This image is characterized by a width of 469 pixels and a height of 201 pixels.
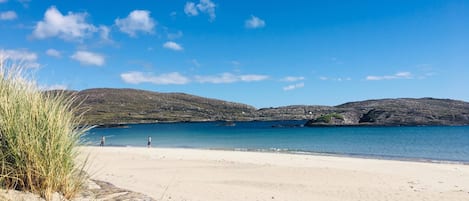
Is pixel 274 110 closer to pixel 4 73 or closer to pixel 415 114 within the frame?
pixel 415 114

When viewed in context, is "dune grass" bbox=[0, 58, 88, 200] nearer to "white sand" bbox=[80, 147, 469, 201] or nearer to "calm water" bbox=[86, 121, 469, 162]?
"calm water" bbox=[86, 121, 469, 162]

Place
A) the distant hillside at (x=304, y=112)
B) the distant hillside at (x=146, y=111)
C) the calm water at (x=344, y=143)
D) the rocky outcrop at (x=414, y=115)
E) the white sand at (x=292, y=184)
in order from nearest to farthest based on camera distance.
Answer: the white sand at (x=292, y=184), the calm water at (x=344, y=143), the rocky outcrop at (x=414, y=115), the distant hillside at (x=304, y=112), the distant hillside at (x=146, y=111)

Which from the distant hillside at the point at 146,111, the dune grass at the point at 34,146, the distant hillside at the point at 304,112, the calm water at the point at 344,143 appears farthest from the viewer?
the distant hillside at the point at 146,111

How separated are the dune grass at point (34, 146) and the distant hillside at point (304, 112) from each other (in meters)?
78.9

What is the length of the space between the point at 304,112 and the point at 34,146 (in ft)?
561

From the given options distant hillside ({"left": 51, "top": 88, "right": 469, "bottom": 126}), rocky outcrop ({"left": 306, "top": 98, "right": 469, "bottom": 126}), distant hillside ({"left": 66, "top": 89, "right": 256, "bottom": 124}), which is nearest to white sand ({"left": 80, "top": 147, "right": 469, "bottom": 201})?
distant hillside ({"left": 51, "top": 88, "right": 469, "bottom": 126})

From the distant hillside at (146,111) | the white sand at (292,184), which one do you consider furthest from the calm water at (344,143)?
the distant hillside at (146,111)

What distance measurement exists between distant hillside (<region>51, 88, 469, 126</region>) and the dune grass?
3105 inches

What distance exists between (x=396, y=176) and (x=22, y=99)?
643 inches

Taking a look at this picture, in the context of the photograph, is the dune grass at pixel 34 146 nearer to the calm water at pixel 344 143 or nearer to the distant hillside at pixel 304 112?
the calm water at pixel 344 143

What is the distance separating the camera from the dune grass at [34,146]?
5.60m

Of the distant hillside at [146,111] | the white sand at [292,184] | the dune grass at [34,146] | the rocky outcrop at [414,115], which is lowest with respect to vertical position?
the white sand at [292,184]

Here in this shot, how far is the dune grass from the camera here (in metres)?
5.60

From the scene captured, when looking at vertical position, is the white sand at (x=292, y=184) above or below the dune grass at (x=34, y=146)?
below
